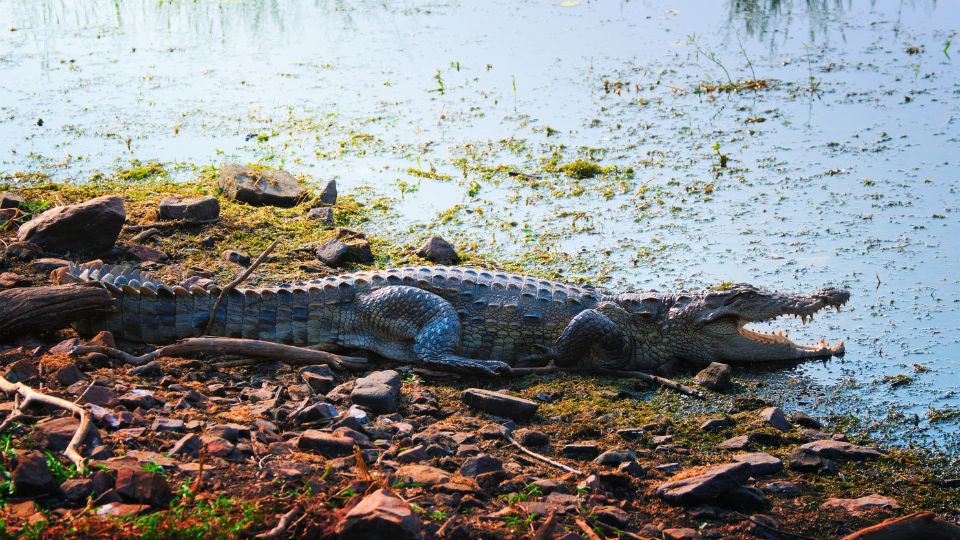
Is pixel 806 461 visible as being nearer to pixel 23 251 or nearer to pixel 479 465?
pixel 479 465

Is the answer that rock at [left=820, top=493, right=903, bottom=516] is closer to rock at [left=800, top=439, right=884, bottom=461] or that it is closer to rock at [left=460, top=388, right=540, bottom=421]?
rock at [left=800, top=439, right=884, bottom=461]

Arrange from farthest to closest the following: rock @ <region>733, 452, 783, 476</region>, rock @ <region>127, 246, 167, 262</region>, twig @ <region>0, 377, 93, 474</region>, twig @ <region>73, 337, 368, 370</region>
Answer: rock @ <region>127, 246, 167, 262</region>, twig @ <region>73, 337, 368, 370</region>, rock @ <region>733, 452, 783, 476</region>, twig @ <region>0, 377, 93, 474</region>

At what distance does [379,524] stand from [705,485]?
1.42m

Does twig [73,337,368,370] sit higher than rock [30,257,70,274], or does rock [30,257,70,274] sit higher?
rock [30,257,70,274]

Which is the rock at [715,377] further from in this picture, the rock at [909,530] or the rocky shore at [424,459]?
the rock at [909,530]

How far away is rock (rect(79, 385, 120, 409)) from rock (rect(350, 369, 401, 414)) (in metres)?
1.09

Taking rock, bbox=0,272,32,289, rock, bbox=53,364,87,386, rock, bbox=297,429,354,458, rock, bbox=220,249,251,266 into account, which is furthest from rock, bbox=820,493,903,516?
rock, bbox=0,272,32,289

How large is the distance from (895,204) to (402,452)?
15.7ft

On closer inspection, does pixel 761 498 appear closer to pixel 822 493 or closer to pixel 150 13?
pixel 822 493

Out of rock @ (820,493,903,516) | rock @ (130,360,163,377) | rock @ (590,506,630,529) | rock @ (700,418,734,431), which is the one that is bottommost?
rock @ (700,418,734,431)

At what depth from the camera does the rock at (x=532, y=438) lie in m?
4.27

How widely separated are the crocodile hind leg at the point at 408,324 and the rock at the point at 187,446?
185 cm

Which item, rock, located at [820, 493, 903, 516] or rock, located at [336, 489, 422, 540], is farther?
rock, located at [820, 493, 903, 516]

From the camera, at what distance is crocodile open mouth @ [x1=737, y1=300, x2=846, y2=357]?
213 inches
